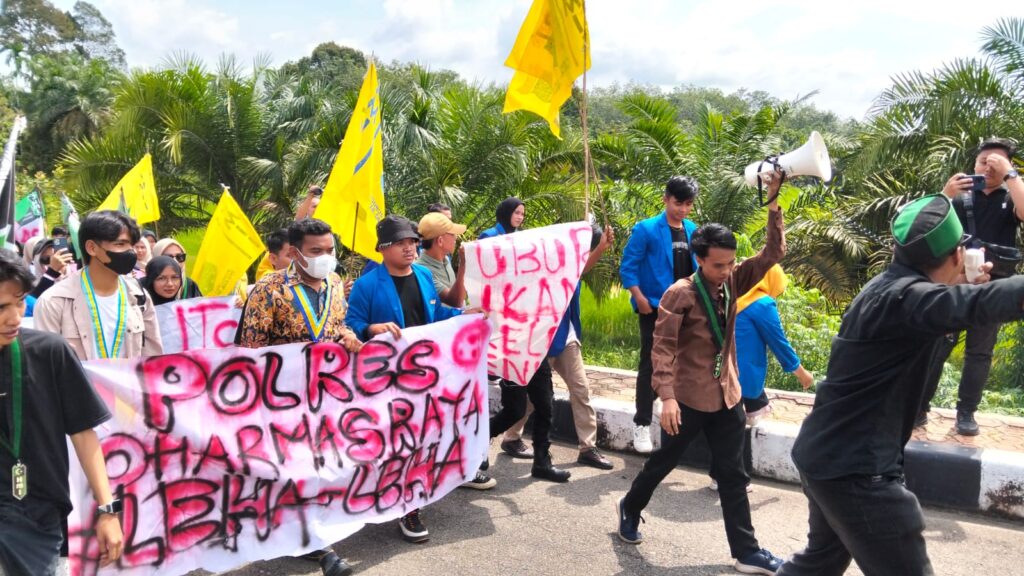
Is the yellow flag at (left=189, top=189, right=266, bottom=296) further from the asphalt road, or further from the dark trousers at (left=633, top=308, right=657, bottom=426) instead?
the dark trousers at (left=633, top=308, right=657, bottom=426)

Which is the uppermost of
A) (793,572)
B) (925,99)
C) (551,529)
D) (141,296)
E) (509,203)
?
(925,99)

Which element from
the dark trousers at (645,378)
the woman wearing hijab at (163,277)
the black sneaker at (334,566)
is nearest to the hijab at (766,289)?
the dark trousers at (645,378)

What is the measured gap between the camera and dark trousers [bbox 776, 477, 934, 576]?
8.68 feet

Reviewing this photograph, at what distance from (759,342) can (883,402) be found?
214cm

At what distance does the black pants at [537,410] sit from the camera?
5.20m

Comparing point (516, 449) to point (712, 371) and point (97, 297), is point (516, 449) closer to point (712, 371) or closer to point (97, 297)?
point (712, 371)

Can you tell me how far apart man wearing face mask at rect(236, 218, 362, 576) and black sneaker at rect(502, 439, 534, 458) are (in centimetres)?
191

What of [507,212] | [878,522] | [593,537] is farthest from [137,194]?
[878,522]

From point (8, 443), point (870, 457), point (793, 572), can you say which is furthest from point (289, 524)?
point (870, 457)

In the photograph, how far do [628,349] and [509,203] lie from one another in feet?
15.5

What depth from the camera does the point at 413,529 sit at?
172 inches

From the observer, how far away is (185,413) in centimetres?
383

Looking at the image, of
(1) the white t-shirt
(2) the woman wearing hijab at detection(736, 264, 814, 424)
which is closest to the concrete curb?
(2) the woman wearing hijab at detection(736, 264, 814, 424)

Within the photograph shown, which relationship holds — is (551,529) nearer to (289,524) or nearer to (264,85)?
(289,524)
